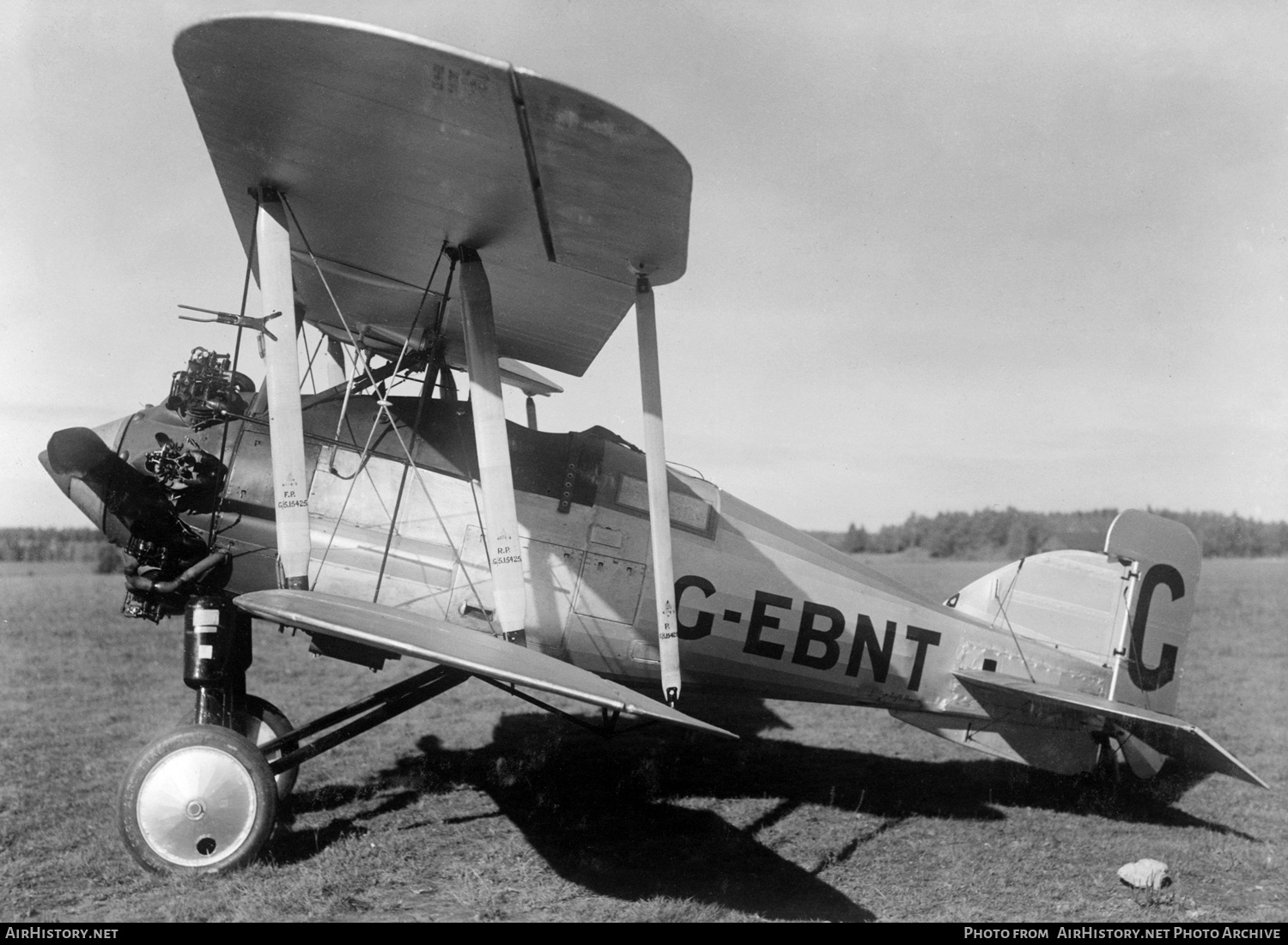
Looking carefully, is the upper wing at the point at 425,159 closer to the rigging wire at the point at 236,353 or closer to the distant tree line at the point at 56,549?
the rigging wire at the point at 236,353

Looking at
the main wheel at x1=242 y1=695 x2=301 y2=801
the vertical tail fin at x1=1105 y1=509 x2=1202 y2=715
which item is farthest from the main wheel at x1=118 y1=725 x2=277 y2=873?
the vertical tail fin at x1=1105 y1=509 x2=1202 y2=715

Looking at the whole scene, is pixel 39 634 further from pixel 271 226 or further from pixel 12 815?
pixel 271 226

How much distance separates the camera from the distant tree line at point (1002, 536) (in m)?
45.7

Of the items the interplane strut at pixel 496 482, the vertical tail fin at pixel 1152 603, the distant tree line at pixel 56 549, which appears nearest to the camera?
the interplane strut at pixel 496 482


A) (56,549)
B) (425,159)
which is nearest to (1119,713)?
(425,159)

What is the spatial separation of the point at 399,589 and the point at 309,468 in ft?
2.92

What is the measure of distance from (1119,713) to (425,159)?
4.86 m

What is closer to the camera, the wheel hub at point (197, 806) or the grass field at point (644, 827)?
the wheel hub at point (197, 806)

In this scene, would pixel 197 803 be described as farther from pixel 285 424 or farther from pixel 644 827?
pixel 644 827

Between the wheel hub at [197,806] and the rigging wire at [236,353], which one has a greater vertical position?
the rigging wire at [236,353]

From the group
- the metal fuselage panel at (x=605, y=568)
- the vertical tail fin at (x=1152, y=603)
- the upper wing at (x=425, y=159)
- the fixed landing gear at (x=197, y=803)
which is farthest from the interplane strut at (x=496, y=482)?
the vertical tail fin at (x=1152, y=603)

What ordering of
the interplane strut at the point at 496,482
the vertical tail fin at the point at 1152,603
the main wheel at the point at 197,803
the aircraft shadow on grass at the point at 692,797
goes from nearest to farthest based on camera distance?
1. the main wheel at the point at 197,803
2. the interplane strut at the point at 496,482
3. the aircraft shadow on grass at the point at 692,797
4. the vertical tail fin at the point at 1152,603

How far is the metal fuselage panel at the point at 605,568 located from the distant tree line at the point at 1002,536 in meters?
34.8

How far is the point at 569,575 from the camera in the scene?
207 inches
